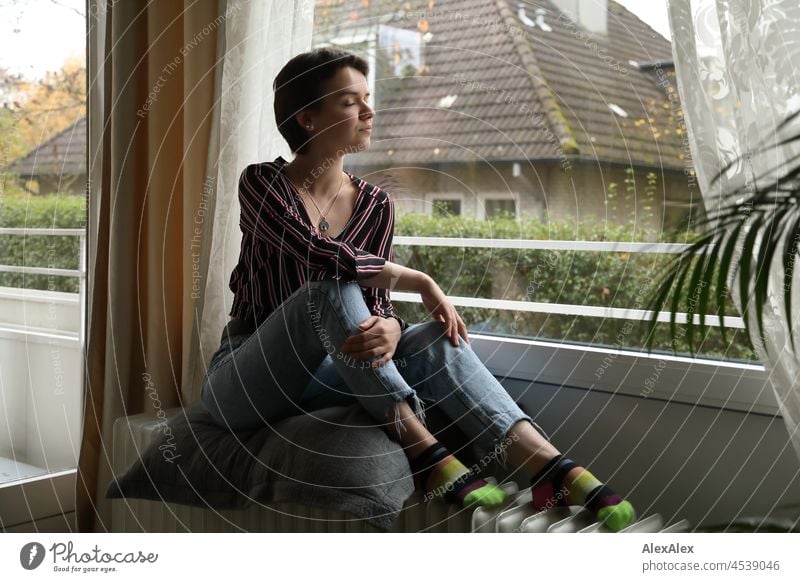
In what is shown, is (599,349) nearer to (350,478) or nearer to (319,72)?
(350,478)

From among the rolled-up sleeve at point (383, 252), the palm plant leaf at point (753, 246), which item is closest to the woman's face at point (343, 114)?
the rolled-up sleeve at point (383, 252)

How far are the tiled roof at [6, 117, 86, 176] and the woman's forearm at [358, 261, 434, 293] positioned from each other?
25.0 inches

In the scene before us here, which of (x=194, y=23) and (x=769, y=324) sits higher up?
(x=194, y=23)

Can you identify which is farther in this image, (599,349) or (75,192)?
(75,192)

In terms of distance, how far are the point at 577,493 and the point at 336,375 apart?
0.38 metres

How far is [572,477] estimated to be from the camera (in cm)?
110

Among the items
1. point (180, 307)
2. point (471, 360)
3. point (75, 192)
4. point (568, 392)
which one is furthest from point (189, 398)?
point (568, 392)

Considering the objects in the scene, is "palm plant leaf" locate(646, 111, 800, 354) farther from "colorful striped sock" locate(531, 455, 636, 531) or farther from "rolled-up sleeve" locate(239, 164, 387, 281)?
"rolled-up sleeve" locate(239, 164, 387, 281)

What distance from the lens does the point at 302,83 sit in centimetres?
122

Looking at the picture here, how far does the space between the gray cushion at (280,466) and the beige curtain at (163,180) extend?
0.61 ft

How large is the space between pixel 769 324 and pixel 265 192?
69cm

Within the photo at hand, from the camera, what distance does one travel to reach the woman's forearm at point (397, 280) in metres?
1.18

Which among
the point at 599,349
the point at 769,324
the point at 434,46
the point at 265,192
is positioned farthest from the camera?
the point at 434,46

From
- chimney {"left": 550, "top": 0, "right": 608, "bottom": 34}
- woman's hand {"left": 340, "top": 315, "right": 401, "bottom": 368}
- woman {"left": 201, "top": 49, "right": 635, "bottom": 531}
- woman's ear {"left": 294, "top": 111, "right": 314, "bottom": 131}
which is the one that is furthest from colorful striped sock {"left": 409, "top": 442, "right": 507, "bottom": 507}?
chimney {"left": 550, "top": 0, "right": 608, "bottom": 34}
